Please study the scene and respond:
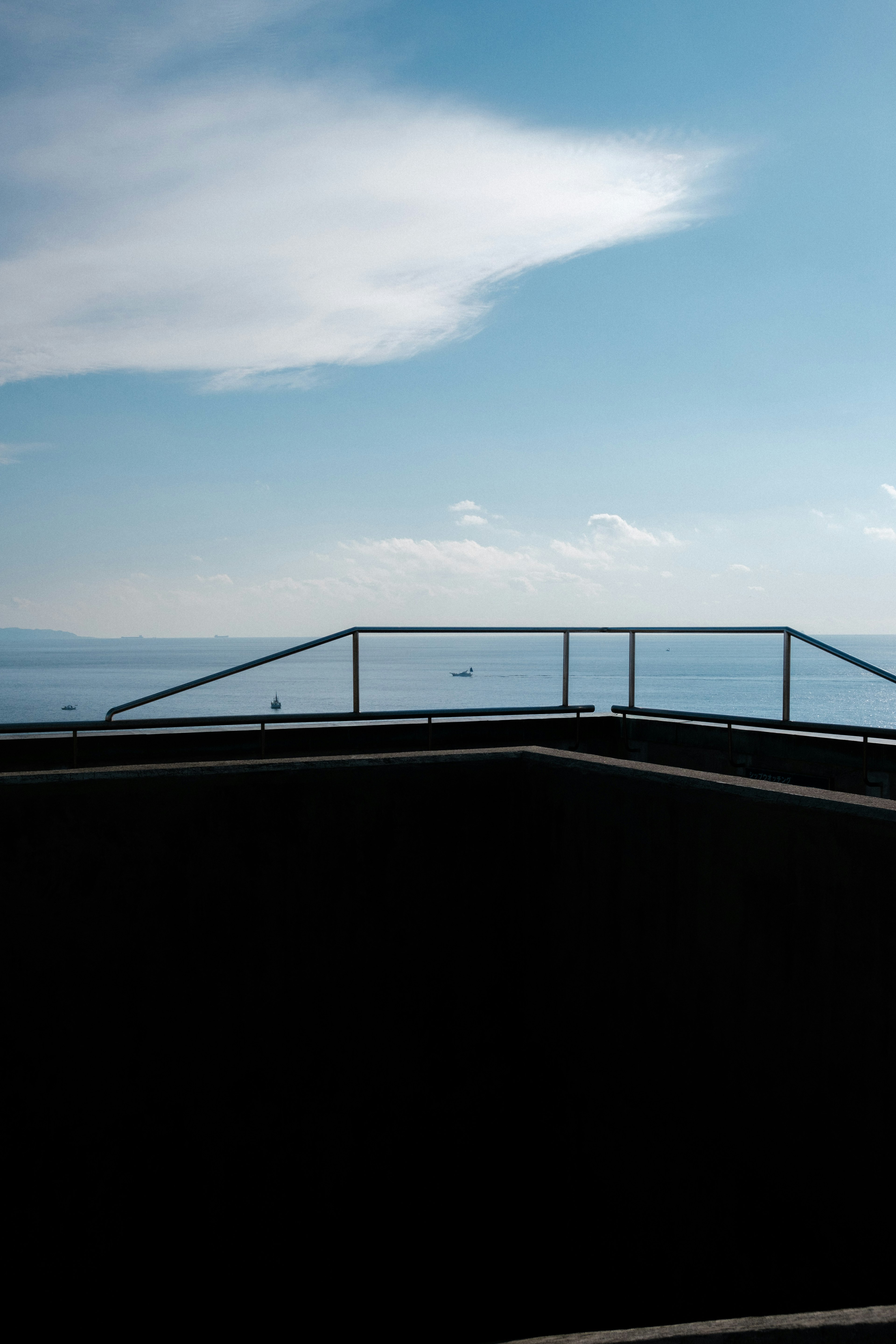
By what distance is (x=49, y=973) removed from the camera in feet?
13.8

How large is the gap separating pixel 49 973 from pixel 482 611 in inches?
5339

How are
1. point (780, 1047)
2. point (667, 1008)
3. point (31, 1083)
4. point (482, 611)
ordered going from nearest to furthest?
point (780, 1047) → point (667, 1008) → point (31, 1083) → point (482, 611)

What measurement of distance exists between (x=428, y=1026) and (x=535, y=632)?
3.64m

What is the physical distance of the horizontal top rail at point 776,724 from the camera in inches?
235

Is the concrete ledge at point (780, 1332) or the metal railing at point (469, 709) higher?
the metal railing at point (469, 709)

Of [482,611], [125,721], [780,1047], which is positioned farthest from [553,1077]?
[482,611]

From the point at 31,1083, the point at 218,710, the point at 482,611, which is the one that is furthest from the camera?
the point at 482,611

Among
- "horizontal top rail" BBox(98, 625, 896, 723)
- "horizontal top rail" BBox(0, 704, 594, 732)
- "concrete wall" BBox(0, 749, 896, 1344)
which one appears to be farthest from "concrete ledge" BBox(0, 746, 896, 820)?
"horizontal top rail" BBox(98, 625, 896, 723)

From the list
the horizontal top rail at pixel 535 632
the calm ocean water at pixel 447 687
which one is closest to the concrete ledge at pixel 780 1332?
the horizontal top rail at pixel 535 632

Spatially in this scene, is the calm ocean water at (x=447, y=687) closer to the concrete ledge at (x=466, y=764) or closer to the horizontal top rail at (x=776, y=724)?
the horizontal top rail at (x=776, y=724)

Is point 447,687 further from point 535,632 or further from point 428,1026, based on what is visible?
point 428,1026

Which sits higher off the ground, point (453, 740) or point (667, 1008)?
point (453, 740)

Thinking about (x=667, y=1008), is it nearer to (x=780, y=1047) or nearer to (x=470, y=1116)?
(x=780, y=1047)

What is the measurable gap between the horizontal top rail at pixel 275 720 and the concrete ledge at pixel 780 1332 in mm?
4282
